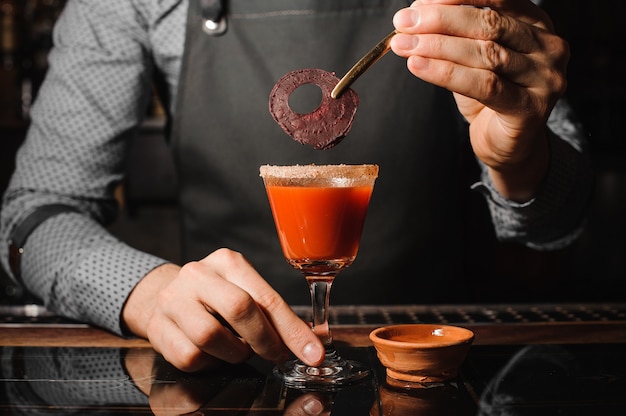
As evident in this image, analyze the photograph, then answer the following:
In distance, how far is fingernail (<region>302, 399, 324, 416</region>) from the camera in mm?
945

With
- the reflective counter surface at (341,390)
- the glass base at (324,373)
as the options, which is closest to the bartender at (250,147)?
the reflective counter surface at (341,390)

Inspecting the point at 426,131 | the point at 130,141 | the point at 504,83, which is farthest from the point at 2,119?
the point at 504,83

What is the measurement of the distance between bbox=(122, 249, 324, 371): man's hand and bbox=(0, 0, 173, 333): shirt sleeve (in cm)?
58

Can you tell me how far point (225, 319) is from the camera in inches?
43.2

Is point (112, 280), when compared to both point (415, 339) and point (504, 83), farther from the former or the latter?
point (504, 83)

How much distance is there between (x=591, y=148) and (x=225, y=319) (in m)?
3.05

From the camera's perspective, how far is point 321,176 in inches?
44.1

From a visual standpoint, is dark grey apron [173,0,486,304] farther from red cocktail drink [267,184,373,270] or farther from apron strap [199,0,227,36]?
red cocktail drink [267,184,373,270]

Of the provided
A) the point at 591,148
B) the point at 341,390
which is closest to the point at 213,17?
the point at 341,390

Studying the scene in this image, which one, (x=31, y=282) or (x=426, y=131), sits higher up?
(x=426, y=131)

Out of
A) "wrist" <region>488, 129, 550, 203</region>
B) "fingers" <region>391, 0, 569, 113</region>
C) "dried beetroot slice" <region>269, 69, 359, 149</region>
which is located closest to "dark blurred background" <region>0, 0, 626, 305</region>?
"wrist" <region>488, 129, 550, 203</region>

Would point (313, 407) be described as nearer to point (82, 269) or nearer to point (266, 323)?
point (266, 323)

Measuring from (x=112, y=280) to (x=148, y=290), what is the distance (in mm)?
87

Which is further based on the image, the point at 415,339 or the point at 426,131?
the point at 426,131
